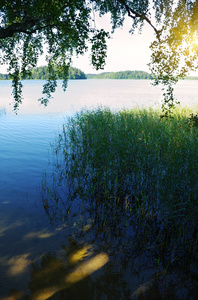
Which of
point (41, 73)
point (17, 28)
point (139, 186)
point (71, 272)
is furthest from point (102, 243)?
point (41, 73)

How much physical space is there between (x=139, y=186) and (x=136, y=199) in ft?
1.57

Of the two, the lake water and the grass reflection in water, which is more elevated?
the grass reflection in water

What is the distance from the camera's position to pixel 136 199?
653cm

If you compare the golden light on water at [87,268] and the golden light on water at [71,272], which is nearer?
the golden light on water at [71,272]

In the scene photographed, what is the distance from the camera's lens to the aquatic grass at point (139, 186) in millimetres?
5141

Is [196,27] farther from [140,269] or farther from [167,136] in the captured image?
[140,269]

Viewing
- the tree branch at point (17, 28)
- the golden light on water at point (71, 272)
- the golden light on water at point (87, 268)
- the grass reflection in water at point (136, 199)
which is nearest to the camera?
the golden light on water at point (71, 272)

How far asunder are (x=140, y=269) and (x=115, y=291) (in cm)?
67

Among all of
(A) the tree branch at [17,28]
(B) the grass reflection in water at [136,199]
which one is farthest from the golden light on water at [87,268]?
(A) the tree branch at [17,28]

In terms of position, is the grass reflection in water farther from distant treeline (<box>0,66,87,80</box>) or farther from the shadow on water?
distant treeline (<box>0,66,87,80</box>)

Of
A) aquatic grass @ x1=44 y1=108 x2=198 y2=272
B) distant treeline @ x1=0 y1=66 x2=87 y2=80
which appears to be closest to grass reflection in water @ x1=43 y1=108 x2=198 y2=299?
aquatic grass @ x1=44 y1=108 x2=198 y2=272

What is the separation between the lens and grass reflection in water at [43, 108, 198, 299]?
470cm

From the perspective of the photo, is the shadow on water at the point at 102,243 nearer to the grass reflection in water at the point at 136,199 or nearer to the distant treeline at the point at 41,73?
the grass reflection in water at the point at 136,199

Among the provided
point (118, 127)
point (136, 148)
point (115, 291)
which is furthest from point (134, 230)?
point (118, 127)
